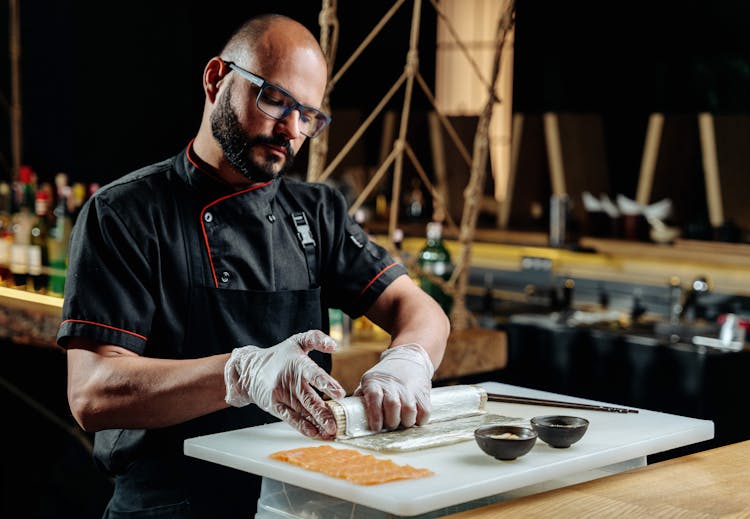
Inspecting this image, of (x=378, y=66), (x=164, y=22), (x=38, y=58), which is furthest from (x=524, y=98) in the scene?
(x=38, y=58)

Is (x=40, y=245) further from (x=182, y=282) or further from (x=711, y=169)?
(x=711, y=169)

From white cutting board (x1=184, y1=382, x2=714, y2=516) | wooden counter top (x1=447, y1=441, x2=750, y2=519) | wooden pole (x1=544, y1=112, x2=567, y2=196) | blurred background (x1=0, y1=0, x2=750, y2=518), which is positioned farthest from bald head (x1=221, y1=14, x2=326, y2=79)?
wooden pole (x1=544, y1=112, x2=567, y2=196)

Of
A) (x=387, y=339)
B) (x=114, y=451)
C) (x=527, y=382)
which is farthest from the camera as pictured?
(x=527, y=382)

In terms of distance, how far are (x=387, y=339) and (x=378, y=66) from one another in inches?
201

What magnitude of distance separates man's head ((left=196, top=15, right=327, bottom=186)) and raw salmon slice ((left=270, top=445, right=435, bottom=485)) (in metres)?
0.71

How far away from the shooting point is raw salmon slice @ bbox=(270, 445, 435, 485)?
5.53 ft

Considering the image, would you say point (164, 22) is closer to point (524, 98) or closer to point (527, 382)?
point (524, 98)

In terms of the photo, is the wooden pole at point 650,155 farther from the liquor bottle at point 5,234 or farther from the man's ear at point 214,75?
the man's ear at point 214,75

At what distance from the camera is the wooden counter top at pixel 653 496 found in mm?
1708

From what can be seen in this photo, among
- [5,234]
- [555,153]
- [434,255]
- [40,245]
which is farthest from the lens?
[555,153]

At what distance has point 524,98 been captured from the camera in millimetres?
7426

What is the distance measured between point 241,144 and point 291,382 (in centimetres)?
62

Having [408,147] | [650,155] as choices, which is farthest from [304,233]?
[650,155]

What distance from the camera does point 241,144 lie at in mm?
2262
